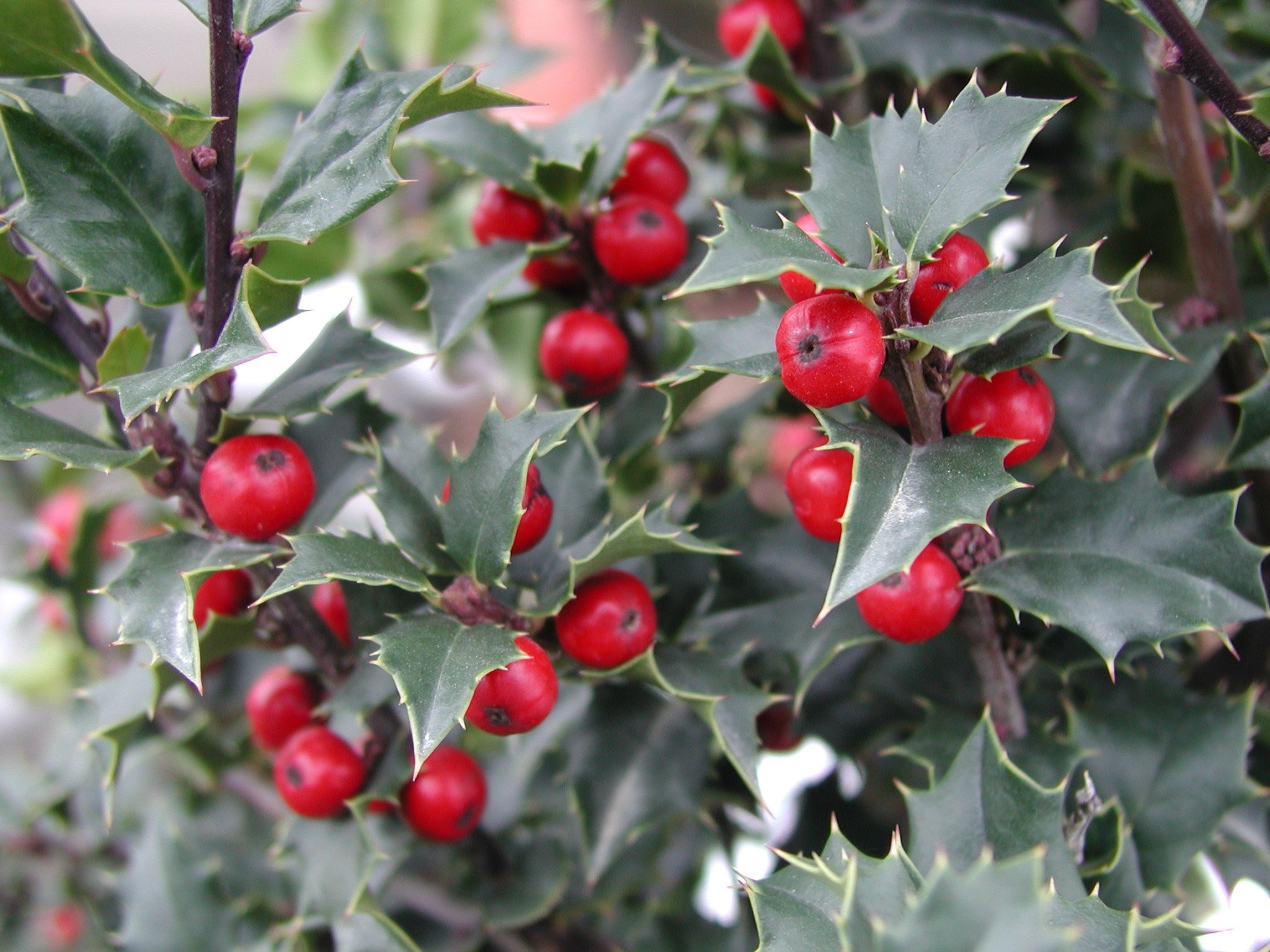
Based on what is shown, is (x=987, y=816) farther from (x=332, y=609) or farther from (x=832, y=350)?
(x=332, y=609)

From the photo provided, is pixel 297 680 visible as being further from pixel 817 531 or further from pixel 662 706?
pixel 817 531

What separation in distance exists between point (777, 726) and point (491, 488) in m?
0.34

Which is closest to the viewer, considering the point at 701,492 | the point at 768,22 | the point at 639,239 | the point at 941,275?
the point at 941,275

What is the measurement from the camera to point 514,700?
604mm

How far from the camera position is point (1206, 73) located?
2.00 ft

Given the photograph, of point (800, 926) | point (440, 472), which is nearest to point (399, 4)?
point (440, 472)

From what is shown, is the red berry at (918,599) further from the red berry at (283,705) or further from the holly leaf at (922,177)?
the red berry at (283,705)

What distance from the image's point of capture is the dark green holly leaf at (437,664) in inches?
21.1

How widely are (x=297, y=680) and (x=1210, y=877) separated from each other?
0.96 metres

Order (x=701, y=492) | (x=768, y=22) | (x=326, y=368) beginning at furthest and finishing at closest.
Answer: (x=701, y=492), (x=768, y=22), (x=326, y=368)

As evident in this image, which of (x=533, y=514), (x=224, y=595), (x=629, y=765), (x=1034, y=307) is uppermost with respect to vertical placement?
(x=1034, y=307)

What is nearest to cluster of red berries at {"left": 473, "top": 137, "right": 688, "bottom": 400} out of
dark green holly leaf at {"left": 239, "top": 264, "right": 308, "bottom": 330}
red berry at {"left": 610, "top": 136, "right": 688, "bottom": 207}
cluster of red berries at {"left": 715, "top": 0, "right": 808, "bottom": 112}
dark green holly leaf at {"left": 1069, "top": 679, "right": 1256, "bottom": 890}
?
red berry at {"left": 610, "top": 136, "right": 688, "bottom": 207}

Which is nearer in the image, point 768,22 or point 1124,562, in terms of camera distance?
point 1124,562

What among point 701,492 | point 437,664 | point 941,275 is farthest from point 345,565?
point 701,492
